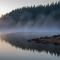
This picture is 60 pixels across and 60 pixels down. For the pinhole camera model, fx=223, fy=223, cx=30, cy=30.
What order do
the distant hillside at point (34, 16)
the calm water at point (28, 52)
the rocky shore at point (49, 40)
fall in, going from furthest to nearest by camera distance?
1. the distant hillside at point (34, 16)
2. the rocky shore at point (49, 40)
3. the calm water at point (28, 52)

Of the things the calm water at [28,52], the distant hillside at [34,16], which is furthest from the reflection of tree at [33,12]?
the calm water at [28,52]

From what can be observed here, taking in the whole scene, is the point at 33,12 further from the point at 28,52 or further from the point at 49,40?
the point at 28,52

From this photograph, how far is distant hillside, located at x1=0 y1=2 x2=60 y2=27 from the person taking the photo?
20953 mm

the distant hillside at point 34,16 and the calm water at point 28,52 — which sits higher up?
the distant hillside at point 34,16

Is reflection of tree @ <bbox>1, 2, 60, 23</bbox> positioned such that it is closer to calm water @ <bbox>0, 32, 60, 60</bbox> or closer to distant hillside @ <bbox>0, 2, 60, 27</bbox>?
distant hillside @ <bbox>0, 2, 60, 27</bbox>

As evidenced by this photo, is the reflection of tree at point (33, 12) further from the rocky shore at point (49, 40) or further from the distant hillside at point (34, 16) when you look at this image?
the rocky shore at point (49, 40)

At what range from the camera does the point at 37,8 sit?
Result: 22.1 meters

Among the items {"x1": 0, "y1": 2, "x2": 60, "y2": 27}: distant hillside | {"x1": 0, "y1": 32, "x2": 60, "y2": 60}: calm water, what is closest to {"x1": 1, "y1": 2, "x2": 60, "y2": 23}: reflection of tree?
{"x1": 0, "y1": 2, "x2": 60, "y2": 27}: distant hillside

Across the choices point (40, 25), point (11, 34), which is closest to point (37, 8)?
point (40, 25)

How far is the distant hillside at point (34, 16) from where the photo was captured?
68.7ft

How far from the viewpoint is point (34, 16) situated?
21.9m

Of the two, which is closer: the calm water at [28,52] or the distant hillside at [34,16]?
the calm water at [28,52]

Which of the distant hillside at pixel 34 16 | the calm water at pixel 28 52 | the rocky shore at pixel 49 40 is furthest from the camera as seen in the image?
the distant hillside at pixel 34 16

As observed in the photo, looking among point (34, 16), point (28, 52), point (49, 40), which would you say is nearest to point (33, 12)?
point (34, 16)
